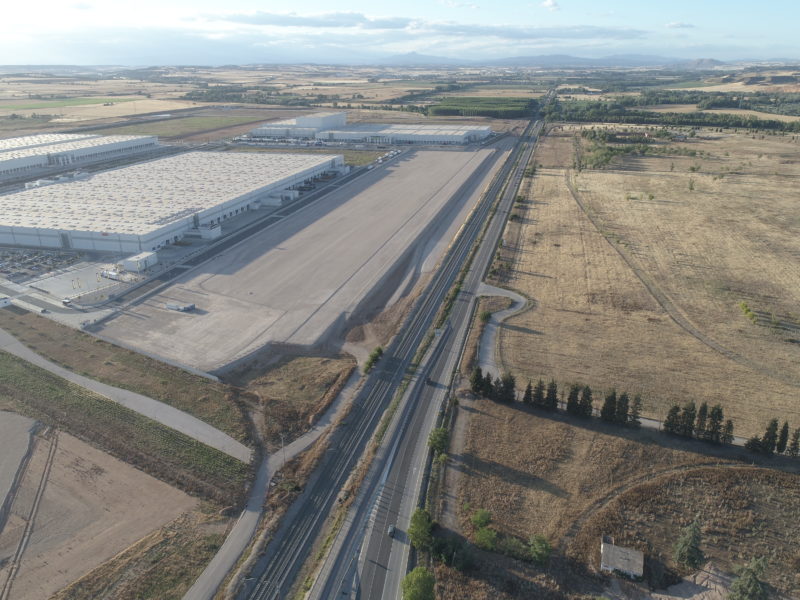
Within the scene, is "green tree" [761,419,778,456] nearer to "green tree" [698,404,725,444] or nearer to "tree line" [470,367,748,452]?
"tree line" [470,367,748,452]

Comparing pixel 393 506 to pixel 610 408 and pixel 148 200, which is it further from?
pixel 148 200

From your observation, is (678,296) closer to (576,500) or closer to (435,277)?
(435,277)

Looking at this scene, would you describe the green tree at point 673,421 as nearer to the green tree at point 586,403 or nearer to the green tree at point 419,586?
Answer: the green tree at point 586,403

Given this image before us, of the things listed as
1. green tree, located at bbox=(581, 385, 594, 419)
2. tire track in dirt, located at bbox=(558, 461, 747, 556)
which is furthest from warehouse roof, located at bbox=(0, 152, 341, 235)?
tire track in dirt, located at bbox=(558, 461, 747, 556)

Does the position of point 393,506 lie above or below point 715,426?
below

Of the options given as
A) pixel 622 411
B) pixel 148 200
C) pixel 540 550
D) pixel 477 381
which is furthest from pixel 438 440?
pixel 148 200

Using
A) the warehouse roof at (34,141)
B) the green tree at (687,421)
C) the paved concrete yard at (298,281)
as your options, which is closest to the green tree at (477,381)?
the green tree at (687,421)

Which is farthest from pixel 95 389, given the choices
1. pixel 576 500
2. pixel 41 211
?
pixel 41 211
